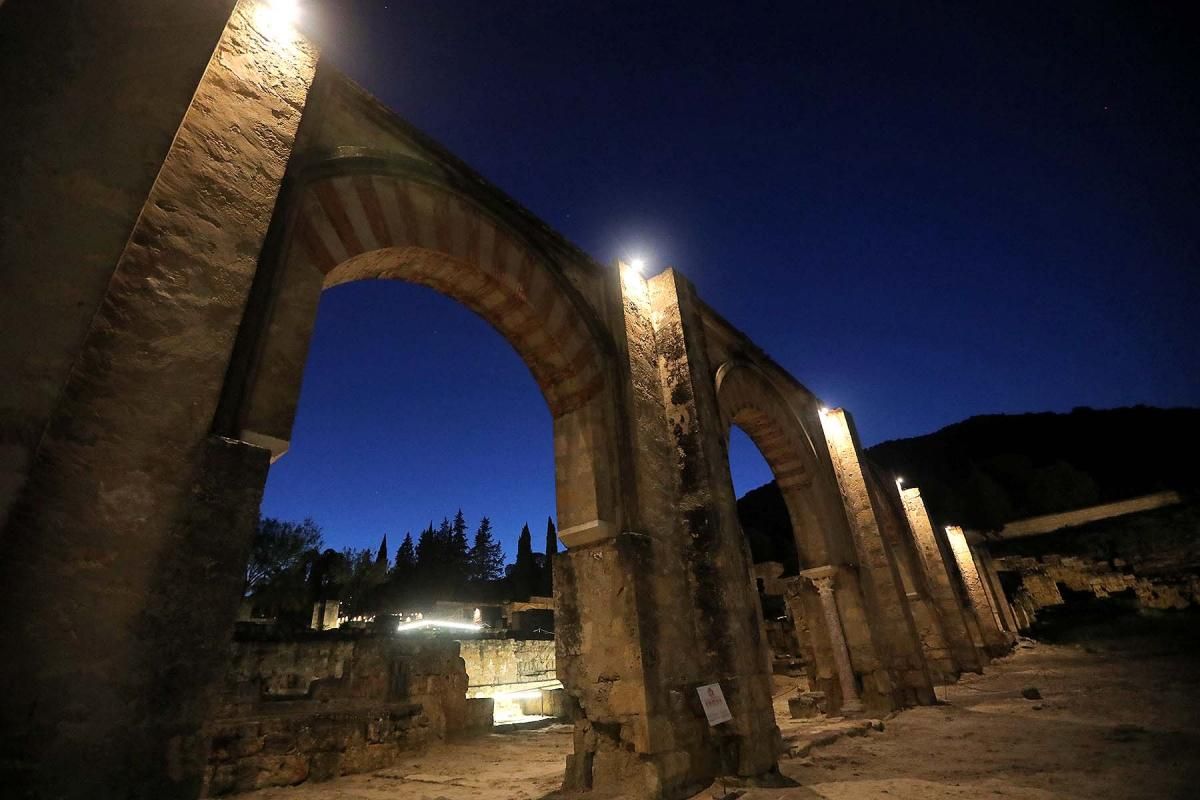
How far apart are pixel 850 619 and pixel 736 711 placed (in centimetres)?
375

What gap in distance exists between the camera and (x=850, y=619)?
6.54m

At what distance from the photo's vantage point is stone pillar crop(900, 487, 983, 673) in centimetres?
1039

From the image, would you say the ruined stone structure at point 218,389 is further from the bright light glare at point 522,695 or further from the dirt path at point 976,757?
the bright light glare at point 522,695

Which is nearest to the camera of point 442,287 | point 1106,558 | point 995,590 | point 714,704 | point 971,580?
point 714,704

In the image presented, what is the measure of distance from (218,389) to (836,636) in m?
6.99

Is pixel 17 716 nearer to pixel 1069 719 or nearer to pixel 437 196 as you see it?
pixel 437 196

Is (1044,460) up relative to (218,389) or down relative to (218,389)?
up

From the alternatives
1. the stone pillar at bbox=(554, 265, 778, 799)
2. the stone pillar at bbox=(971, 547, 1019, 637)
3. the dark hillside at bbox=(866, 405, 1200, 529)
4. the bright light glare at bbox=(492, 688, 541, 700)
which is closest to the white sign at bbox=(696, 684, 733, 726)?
the stone pillar at bbox=(554, 265, 778, 799)

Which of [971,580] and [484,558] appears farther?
[484,558]

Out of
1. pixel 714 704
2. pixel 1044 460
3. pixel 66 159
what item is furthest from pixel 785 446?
pixel 1044 460

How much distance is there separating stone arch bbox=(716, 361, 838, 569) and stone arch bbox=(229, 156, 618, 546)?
283cm

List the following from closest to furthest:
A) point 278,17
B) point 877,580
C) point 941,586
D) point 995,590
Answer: point 278,17
point 877,580
point 941,586
point 995,590

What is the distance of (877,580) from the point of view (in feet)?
24.5

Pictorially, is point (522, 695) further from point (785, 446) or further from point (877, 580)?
point (785, 446)
